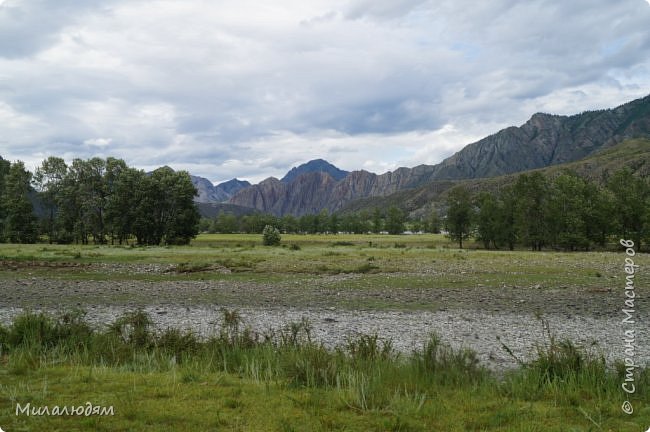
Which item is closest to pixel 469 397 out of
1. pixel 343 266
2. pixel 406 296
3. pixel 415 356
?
pixel 415 356

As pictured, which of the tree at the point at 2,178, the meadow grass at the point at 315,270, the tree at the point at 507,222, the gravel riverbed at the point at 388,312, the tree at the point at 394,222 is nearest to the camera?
the gravel riverbed at the point at 388,312

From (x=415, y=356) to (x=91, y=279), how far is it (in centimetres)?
2864

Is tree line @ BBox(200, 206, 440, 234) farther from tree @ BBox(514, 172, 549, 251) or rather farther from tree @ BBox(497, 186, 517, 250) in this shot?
tree @ BBox(514, 172, 549, 251)

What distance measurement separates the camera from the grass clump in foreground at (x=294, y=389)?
20.6 feet

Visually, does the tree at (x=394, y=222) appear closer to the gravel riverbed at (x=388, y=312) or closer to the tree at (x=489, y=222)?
the tree at (x=489, y=222)

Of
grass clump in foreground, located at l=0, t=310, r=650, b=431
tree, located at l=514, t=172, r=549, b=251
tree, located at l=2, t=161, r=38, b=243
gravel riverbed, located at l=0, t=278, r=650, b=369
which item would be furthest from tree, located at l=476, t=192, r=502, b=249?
tree, located at l=2, t=161, r=38, b=243

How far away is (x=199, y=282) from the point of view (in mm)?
30391

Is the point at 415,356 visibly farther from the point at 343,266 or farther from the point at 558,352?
the point at 343,266

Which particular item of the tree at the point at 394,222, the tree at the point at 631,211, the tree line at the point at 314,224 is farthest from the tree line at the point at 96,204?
the tree at the point at 394,222

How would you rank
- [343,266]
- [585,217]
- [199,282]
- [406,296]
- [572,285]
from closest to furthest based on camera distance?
[406,296] < [572,285] < [199,282] < [343,266] < [585,217]

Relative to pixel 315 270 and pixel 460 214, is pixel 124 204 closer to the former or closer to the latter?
pixel 315 270

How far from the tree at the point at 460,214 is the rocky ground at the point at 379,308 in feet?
228

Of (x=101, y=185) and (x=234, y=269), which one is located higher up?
(x=101, y=185)

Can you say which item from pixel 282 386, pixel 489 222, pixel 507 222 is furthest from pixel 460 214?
pixel 282 386
